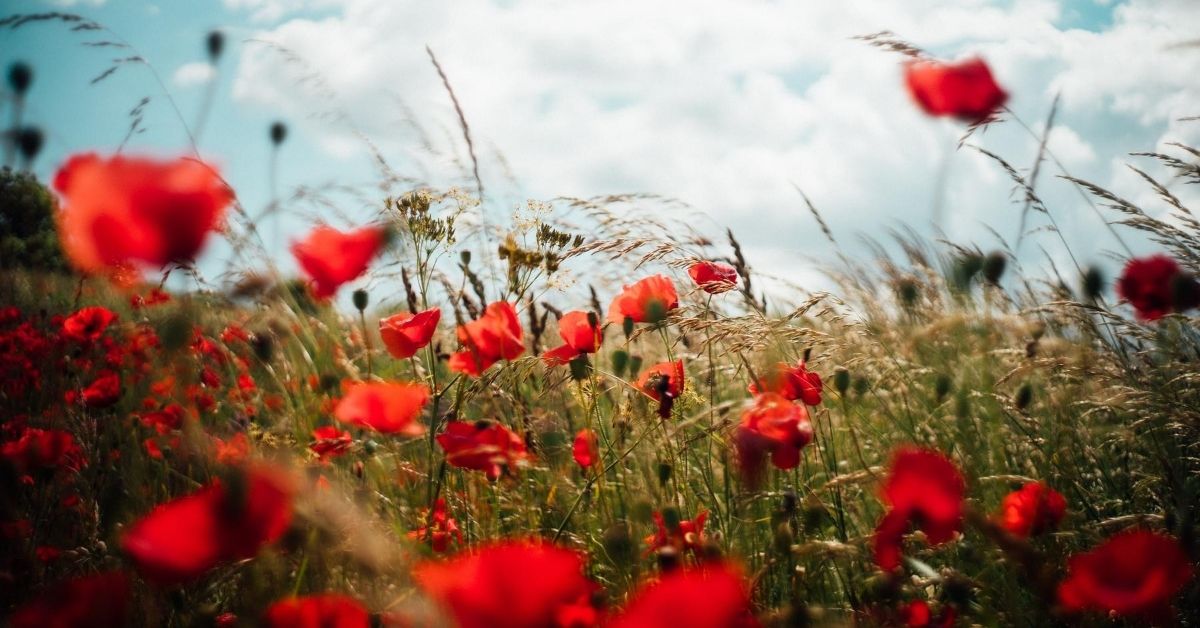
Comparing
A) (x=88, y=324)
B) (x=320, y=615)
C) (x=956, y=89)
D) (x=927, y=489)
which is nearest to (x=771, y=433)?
(x=927, y=489)

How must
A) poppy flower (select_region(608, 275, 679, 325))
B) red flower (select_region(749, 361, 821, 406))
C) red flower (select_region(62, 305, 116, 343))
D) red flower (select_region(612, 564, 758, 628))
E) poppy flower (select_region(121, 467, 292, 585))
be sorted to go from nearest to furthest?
red flower (select_region(612, 564, 758, 628))
poppy flower (select_region(121, 467, 292, 585))
red flower (select_region(749, 361, 821, 406))
poppy flower (select_region(608, 275, 679, 325))
red flower (select_region(62, 305, 116, 343))

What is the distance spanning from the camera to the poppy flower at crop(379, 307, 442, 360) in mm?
1519

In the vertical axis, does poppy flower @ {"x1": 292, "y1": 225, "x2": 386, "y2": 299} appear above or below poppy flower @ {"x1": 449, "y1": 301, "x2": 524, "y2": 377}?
above

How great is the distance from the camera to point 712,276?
188 centimetres

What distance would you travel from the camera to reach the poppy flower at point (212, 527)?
81 cm

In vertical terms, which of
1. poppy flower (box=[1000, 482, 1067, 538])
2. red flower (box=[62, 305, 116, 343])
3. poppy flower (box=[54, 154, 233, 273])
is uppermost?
poppy flower (box=[54, 154, 233, 273])

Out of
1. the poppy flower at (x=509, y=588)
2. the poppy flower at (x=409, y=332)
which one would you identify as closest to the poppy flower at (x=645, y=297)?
the poppy flower at (x=409, y=332)

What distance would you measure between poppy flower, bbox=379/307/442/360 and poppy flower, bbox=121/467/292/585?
62cm

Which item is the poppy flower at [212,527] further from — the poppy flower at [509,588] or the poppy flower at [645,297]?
the poppy flower at [645,297]

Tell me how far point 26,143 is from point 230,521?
270 cm

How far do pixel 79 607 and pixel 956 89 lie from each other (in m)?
2.07

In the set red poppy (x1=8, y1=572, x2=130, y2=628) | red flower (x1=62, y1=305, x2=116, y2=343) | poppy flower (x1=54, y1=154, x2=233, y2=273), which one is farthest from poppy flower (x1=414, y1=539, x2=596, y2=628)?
red flower (x1=62, y1=305, x2=116, y2=343)

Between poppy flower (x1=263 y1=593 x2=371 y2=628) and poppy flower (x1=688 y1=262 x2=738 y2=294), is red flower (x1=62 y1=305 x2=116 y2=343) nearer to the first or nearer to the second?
poppy flower (x1=688 y1=262 x2=738 y2=294)

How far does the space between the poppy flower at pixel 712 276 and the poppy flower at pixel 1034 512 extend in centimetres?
73
